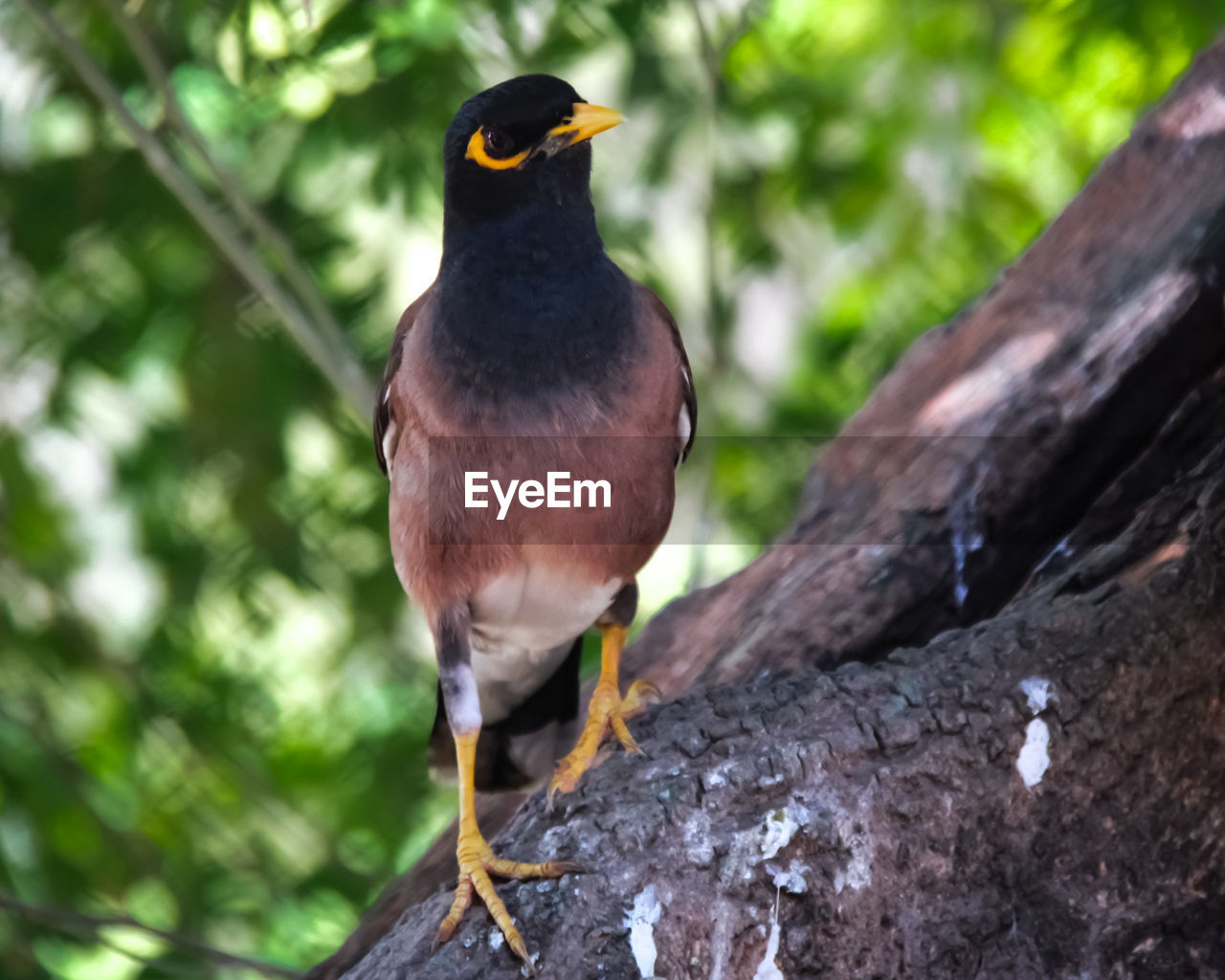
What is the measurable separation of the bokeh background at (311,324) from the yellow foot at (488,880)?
5.27ft

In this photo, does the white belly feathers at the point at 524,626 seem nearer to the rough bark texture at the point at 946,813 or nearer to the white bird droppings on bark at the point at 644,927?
the rough bark texture at the point at 946,813

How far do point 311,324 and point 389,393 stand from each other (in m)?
1.05

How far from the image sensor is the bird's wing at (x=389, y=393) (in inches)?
95.7

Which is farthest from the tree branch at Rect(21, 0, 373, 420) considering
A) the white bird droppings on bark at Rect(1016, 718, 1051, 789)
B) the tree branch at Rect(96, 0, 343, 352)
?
the white bird droppings on bark at Rect(1016, 718, 1051, 789)

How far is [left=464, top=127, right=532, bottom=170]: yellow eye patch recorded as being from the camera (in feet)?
7.47

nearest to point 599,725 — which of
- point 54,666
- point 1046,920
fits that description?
point 1046,920

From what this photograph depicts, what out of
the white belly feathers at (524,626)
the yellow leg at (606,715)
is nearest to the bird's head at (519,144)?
the white belly feathers at (524,626)

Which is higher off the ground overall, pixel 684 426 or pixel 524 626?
pixel 684 426

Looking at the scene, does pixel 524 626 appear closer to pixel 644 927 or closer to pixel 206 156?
pixel 644 927

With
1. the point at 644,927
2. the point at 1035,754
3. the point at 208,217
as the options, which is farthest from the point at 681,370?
the point at 208,217

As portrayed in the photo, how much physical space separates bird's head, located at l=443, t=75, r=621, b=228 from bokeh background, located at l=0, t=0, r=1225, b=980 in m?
1.23

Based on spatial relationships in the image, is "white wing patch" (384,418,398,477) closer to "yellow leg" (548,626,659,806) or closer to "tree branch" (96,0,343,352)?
"yellow leg" (548,626,659,806)

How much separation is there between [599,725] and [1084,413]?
1.29 metres

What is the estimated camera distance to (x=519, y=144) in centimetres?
228
